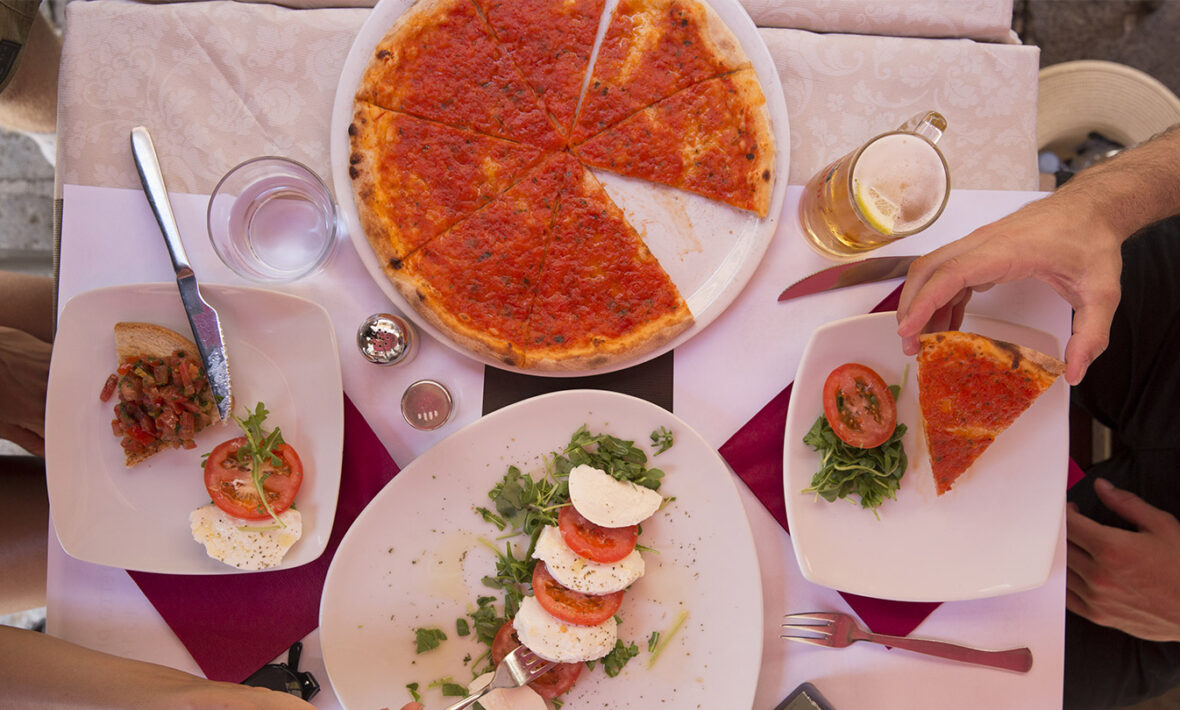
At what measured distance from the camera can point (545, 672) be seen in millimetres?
2193

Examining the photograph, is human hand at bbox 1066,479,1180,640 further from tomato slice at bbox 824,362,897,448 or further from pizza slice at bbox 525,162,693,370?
pizza slice at bbox 525,162,693,370

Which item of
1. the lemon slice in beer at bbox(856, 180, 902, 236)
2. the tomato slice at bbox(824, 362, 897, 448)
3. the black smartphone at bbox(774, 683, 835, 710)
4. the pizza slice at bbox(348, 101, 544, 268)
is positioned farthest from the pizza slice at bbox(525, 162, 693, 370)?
the black smartphone at bbox(774, 683, 835, 710)

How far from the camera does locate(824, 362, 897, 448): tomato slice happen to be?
213cm

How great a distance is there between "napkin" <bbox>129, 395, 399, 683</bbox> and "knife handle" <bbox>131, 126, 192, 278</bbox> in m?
0.69

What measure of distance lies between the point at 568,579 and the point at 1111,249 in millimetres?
1825

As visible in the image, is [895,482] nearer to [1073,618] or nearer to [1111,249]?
[1111,249]

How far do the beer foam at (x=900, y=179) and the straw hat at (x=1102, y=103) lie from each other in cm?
134

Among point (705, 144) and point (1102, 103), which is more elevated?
point (705, 144)

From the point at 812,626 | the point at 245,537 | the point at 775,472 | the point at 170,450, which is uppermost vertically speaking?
the point at 170,450

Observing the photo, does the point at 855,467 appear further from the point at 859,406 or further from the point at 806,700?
the point at 806,700

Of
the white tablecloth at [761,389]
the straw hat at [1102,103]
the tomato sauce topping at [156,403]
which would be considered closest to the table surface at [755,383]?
the white tablecloth at [761,389]

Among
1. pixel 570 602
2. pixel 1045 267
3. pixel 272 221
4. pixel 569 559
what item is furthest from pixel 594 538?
pixel 1045 267

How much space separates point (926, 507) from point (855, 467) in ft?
1.02

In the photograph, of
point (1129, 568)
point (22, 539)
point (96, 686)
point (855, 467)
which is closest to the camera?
point (96, 686)
